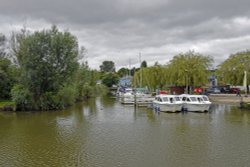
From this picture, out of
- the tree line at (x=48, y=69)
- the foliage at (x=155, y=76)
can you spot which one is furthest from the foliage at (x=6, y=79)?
the foliage at (x=155, y=76)

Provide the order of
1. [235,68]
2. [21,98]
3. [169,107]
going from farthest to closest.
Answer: [235,68] → [21,98] → [169,107]

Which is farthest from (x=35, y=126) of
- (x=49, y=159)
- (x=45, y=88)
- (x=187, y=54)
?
(x=187, y=54)

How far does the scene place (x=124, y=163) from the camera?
12.4 m

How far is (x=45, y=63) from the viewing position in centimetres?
3384

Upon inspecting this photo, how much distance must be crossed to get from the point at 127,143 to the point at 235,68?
120ft

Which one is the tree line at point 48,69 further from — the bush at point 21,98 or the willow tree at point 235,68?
the willow tree at point 235,68

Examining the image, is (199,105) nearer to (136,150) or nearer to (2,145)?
(136,150)

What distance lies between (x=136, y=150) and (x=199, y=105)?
17401 millimetres

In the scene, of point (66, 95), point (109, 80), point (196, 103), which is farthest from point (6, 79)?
point (109, 80)

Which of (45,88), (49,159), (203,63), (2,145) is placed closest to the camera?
(49,159)

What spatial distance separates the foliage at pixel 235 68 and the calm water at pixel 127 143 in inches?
941

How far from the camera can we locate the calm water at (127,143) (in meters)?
12.8

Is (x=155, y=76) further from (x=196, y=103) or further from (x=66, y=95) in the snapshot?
(x=196, y=103)

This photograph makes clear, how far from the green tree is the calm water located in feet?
32.8
